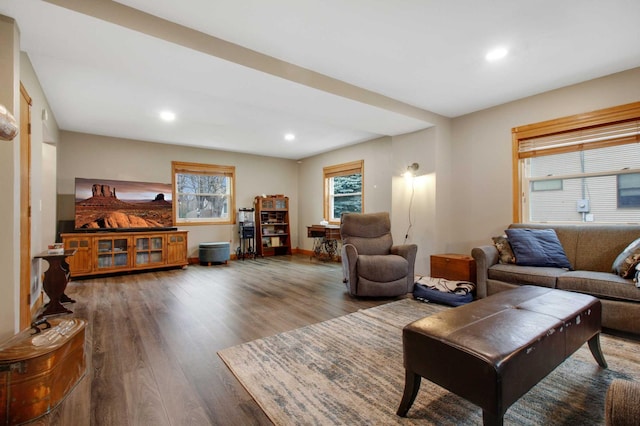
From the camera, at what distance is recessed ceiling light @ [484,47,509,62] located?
2736 millimetres

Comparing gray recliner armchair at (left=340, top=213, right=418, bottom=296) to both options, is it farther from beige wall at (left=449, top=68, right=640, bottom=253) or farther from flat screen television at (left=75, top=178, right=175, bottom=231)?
flat screen television at (left=75, top=178, right=175, bottom=231)

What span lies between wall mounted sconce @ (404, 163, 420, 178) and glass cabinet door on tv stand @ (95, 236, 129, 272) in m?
4.99

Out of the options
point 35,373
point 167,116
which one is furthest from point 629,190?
point 167,116

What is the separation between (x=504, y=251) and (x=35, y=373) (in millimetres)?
4121

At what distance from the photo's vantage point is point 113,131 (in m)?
5.30

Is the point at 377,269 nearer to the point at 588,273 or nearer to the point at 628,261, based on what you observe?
the point at 588,273

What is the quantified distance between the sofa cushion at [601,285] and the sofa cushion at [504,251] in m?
0.57

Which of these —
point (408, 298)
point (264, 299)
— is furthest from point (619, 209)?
point (264, 299)

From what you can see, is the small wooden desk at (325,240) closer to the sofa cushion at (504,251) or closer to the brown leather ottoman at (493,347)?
the sofa cushion at (504,251)

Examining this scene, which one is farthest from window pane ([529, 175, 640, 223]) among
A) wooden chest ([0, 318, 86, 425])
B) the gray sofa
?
wooden chest ([0, 318, 86, 425])

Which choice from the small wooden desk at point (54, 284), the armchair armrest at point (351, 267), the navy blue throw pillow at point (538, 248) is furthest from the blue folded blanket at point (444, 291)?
the small wooden desk at point (54, 284)

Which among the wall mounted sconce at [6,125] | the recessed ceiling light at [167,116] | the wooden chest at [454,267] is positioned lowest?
the wooden chest at [454,267]

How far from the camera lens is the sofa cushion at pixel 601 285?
2443mm

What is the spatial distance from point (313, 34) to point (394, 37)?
0.70 meters
